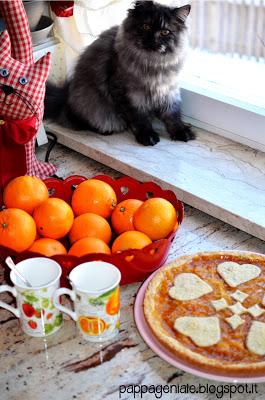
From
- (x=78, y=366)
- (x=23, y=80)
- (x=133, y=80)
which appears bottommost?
(x=78, y=366)

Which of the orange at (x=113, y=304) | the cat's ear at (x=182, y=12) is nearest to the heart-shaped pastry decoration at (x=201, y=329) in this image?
the orange at (x=113, y=304)

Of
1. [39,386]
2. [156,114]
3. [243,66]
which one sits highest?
[243,66]

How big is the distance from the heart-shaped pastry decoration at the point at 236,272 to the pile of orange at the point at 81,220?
0.12 meters

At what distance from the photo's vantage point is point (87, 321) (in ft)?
2.86

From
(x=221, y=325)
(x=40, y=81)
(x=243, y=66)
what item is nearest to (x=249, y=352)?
(x=221, y=325)

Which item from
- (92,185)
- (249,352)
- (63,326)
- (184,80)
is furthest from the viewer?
(184,80)

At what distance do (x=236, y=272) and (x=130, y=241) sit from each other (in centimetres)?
20

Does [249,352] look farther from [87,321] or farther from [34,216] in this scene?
[34,216]

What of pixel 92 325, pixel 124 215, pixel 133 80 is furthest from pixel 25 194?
pixel 133 80

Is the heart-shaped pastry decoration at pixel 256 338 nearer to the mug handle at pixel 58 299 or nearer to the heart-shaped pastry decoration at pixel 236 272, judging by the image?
the heart-shaped pastry decoration at pixel 236 272

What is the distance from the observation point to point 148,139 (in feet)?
4.73

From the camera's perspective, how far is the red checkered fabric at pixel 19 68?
1.07m

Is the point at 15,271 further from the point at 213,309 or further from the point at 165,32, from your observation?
the point at 165,32

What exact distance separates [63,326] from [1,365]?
0.12 m
